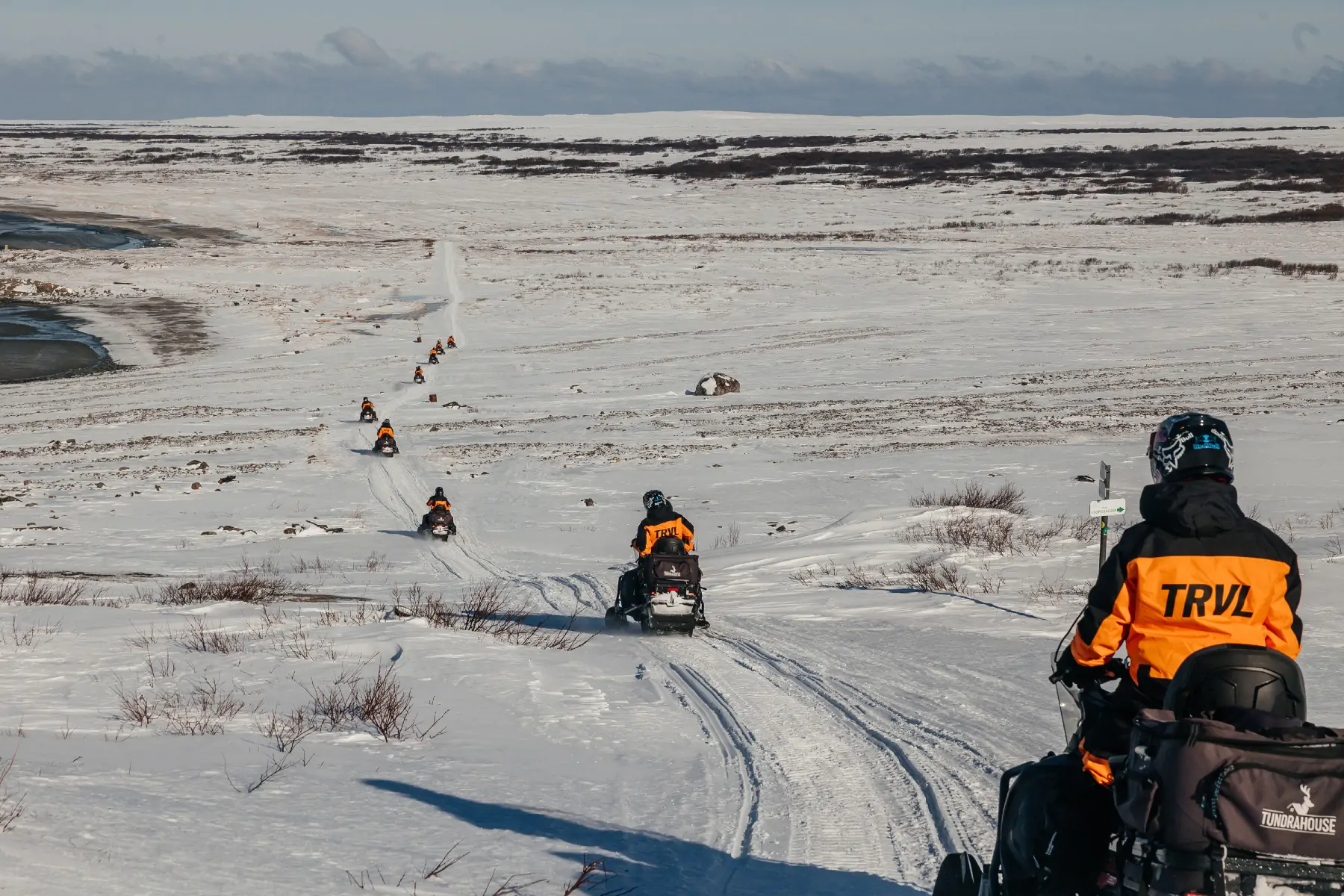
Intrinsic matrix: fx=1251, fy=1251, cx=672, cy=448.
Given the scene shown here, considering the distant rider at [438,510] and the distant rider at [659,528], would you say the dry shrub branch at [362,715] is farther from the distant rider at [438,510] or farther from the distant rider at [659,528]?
the distant rider at [438,510]

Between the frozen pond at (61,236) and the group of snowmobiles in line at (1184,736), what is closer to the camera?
the group of snowmobiles in line at (1184,736)

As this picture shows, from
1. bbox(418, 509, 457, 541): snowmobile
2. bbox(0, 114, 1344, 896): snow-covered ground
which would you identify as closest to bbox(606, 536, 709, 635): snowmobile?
bbox(0, 114, 1344, 896): snow-covered ground

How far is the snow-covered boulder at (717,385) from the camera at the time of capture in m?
28.5

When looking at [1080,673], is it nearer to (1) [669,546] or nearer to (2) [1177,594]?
(2) [1177,594]

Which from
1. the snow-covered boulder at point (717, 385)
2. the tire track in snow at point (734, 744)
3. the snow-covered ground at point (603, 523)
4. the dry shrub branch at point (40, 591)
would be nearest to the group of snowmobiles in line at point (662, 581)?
the snow-covered ground at point (603, 523)

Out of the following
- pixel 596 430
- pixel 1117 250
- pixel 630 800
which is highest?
pixel 1117 250

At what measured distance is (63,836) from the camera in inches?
176

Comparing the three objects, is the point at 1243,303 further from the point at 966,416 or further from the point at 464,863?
the point at 464,863

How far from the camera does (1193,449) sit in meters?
3.79

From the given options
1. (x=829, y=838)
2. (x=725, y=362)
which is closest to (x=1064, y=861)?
(x=829, y=838)

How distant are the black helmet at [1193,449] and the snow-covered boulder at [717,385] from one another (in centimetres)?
2457

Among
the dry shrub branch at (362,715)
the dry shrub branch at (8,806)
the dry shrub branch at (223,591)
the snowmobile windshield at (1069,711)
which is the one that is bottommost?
the dry shrub branch at (223,591)

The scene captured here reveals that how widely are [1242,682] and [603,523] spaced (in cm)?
1533

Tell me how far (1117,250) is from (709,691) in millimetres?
48788
